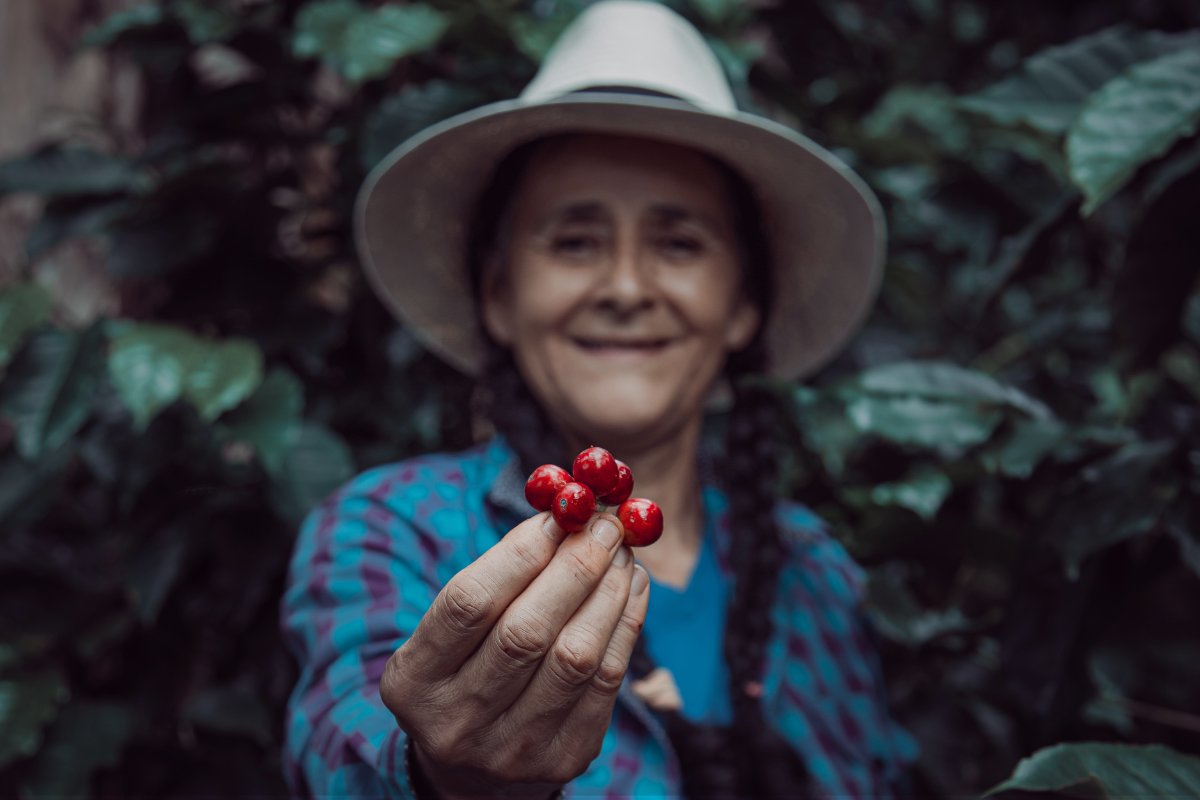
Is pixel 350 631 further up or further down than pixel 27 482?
further up

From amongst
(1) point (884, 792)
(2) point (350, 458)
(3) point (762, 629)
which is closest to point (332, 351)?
(2) point (350, 458)

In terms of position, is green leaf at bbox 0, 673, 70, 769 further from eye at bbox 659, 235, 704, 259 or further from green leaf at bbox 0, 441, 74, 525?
eye at bbox 659, 235, 704, 259

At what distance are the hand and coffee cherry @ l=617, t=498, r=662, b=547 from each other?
2 centimetres

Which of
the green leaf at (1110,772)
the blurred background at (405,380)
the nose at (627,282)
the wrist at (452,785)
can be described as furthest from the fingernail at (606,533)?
the blurred background at (405,380)

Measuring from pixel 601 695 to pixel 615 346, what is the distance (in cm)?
53

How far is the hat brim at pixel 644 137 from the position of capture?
1044mm

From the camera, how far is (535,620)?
21.1 inches

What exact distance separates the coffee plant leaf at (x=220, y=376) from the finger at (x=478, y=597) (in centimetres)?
72

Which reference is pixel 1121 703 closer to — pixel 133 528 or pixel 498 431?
pixel 498 431

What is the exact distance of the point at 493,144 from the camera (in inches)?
44.9

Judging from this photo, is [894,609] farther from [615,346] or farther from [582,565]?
[582,565]


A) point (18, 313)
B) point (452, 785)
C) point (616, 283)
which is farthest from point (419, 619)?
point (18, 313)

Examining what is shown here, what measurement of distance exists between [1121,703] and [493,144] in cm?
121

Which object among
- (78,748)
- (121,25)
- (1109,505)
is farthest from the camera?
(121,25)
